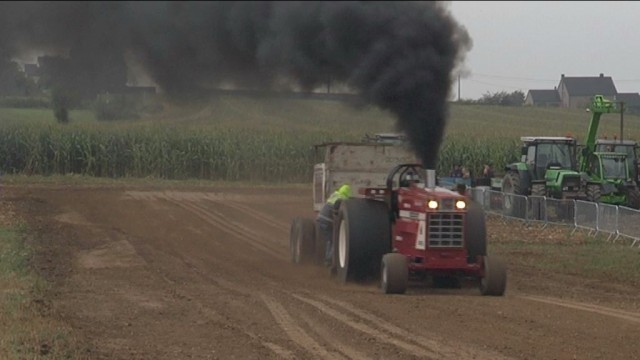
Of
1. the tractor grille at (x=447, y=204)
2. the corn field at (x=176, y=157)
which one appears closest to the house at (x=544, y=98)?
the corn field at (x=176, y=157)

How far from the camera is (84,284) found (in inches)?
667

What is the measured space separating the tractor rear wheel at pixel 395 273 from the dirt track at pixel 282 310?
7.7 inches

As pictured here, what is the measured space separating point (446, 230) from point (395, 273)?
1.05 meters

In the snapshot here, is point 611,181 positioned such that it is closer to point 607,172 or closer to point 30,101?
point 607,172

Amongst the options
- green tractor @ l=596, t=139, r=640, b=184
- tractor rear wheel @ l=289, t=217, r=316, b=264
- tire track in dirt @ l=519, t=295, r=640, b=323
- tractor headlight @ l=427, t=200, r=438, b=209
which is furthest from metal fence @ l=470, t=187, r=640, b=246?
tractor headlight @ l=427, t=200, r=438, b=209

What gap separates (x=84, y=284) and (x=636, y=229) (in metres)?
13.9

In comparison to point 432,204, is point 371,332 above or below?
below

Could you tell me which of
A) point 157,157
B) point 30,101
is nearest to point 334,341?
point 30,101

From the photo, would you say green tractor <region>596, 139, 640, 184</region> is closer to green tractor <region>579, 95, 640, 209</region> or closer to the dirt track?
green tractor <region>579, 95, 640, 209</region>

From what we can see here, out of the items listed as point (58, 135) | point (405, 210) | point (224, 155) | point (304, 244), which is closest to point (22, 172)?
point (58, 135)

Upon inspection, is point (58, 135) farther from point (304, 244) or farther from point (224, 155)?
point (304, 244)

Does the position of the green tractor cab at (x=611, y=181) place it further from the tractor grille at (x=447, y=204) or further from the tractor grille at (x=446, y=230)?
the tractor grille at (x=447, y=204)

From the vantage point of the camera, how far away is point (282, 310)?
14461 mm

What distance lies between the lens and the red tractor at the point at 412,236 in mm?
16047
